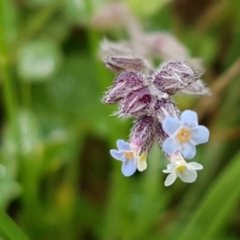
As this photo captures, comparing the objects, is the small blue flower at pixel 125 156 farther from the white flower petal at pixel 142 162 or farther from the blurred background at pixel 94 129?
the blurred background at pixel 94 129

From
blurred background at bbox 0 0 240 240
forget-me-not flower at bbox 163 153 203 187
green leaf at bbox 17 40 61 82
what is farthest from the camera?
green leaf at bbox 17 40 61 82

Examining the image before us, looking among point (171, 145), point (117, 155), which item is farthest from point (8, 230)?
point (171, 145)

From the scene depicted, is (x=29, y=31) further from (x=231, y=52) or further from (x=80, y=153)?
(x=231, y=52)

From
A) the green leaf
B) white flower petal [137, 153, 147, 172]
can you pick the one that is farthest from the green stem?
the green leaf

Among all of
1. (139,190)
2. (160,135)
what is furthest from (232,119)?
(160,135)

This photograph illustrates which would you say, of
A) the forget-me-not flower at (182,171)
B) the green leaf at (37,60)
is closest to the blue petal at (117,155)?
the forget-me-not flower at (182,171)

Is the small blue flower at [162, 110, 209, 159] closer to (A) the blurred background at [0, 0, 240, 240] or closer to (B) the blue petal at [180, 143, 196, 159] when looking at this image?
(B) the blue petal at [180, 143, 196, 159]
